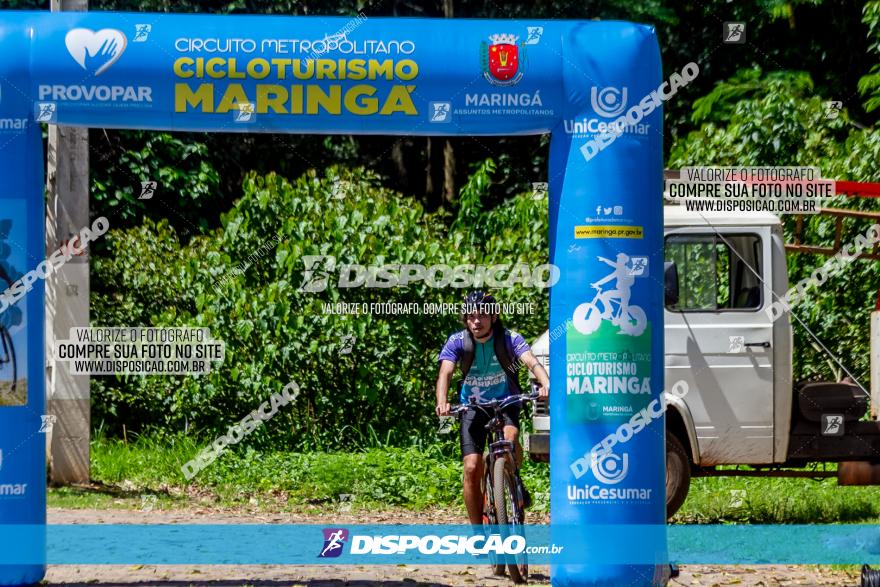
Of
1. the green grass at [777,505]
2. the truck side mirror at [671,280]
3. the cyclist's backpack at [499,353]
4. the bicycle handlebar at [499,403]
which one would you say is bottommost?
the green grass at [777,505]

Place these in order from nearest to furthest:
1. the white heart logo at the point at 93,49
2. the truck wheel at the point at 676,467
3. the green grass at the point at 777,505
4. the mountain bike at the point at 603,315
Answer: the white heart logo at the point at 93,49 → the mountain bike at the point at 603,315 → the truck wheel at the point at 676,467 → the green grass at the point at 777,505

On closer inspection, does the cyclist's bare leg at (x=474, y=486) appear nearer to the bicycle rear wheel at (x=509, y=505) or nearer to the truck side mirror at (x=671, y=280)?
the bicycle rear wheel at (x=509, y=505)

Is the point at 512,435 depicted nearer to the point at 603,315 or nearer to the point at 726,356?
the point at 603,315

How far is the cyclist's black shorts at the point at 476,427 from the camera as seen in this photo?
8.59 m

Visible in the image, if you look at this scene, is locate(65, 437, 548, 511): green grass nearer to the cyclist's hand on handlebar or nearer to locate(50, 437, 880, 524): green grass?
locate(50, 437, 880, 524): green grass

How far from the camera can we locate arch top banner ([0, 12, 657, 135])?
7.82 metres

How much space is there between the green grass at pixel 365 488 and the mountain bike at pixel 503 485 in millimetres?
3237

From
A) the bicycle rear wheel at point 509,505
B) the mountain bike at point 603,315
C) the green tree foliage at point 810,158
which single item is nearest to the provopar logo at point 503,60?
the mountain bike at point 603,315

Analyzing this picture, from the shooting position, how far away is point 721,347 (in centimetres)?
1038

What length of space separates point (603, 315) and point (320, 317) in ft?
19.0

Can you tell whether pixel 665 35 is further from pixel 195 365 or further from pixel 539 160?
pixel 195 365

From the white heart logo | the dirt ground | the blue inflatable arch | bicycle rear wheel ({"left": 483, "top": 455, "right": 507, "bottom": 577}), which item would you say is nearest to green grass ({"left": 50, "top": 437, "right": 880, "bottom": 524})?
the dirt ground

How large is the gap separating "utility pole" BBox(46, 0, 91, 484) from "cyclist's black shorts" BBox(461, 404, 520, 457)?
5.35 m

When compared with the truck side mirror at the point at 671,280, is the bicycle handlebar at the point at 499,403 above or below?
below
